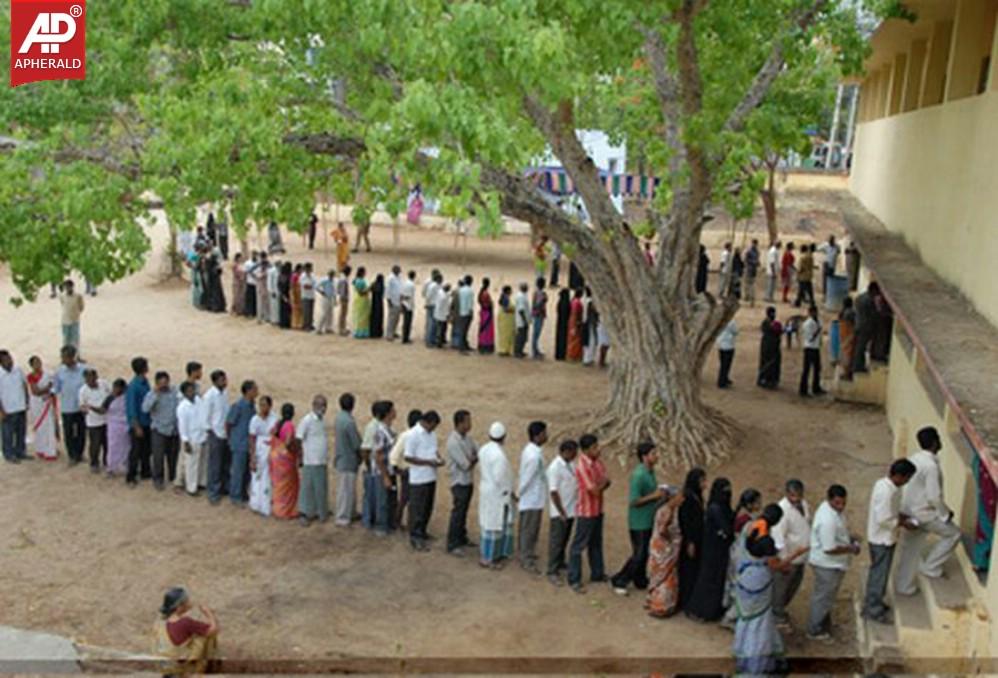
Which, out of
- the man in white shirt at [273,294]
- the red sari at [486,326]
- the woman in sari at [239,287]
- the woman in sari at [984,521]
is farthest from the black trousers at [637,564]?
the woman in sari at [239,287]

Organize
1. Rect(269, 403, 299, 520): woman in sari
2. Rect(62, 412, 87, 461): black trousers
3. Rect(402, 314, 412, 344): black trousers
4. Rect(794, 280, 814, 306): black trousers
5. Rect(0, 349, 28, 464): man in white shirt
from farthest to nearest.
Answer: Rect(794, 280, 814, 306): black trousers → Rect(402, 314, 412, 344): black trousers → Rect(62, 412, 87, 461): black trousers → Rect(0, 349, 28, 464): man in white shirt → Rect(269, 403, 299, 520): woman in sari

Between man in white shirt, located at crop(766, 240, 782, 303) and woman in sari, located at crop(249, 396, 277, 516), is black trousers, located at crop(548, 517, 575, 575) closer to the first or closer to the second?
woman in sari, located at crop(249, 396, 277, 516)

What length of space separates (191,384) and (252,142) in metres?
2.50

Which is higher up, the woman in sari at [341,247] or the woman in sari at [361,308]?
the woman in sari at [341,247]

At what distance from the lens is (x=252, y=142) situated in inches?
356

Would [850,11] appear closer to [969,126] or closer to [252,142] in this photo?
[969,126]

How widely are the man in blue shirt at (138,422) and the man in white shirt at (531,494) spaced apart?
4.04m

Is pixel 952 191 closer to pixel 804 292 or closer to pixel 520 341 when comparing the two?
pixel 520 341

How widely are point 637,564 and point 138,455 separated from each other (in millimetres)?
5260

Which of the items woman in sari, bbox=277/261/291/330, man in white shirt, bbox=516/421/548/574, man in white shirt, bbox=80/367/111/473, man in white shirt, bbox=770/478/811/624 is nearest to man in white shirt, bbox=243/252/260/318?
woman in sari, bbox=277/261/291/330

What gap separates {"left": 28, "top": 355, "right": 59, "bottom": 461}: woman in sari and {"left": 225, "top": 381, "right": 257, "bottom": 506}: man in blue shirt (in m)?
2.40

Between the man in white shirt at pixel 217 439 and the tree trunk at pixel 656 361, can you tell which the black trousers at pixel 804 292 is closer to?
the tree trunk at pixel 656 361

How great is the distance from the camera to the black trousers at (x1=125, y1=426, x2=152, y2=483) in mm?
10570

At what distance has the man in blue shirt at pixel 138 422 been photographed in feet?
34.2
